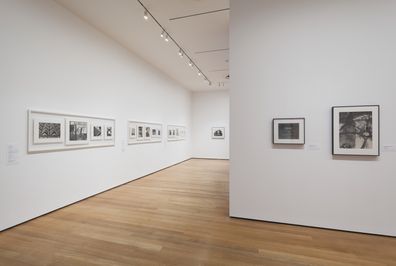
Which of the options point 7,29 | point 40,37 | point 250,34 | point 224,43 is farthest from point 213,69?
point 7,29

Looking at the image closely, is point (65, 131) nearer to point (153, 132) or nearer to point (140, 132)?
point (140, 132)

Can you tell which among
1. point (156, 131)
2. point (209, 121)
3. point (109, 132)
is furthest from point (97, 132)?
point (209, 121)

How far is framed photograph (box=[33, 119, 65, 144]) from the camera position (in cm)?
331

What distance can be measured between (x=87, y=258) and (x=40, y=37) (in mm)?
3606

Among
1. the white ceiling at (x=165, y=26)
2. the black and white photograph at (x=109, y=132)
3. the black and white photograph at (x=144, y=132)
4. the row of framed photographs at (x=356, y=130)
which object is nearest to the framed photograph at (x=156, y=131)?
the black and white photograph at (x=144, y=132)

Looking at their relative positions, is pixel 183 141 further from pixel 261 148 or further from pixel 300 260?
pixel 300 260

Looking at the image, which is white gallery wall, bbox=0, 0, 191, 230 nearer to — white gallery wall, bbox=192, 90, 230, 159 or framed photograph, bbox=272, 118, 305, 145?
framed photograph, bbox=272, 118, 305, 145

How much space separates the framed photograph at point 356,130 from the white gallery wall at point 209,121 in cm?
778

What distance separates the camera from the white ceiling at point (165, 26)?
12.1ft

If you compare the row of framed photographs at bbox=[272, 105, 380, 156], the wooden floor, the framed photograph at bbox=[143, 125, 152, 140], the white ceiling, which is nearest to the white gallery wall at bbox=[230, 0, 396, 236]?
the row of framed photographs at bbox=[272, 105, 380, 156]

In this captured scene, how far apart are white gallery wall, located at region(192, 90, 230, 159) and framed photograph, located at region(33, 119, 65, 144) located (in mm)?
7896

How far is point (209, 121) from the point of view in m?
11.0

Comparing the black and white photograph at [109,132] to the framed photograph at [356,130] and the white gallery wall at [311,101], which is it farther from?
the framed photograph at [356,130]

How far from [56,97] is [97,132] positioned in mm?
1192
